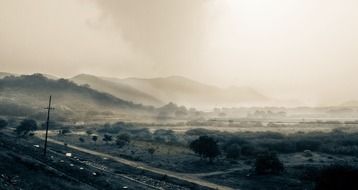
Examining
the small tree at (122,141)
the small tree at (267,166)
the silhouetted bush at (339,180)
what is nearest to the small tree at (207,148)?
the small tree at (267,166)

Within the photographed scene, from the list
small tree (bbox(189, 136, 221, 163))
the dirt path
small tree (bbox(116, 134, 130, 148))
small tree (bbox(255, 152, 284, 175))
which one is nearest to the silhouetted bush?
the dirt path

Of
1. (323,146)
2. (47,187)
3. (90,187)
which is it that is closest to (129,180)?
(90,187)

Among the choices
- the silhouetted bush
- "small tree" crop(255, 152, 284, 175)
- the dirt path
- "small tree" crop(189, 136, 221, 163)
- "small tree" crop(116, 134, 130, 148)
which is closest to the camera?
the silhouetted bush

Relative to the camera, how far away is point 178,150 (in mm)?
85062

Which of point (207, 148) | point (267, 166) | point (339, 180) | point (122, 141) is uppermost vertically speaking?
point (207, 148)

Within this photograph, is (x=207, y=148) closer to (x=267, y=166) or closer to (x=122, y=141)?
(x=267, y=166)

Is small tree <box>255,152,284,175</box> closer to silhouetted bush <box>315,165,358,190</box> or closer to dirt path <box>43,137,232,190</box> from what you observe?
dirt path <box>43,137,232,190</box>

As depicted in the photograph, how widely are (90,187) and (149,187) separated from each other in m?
7.50

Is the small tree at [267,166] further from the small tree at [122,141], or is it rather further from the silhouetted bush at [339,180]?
the small tree at [122,141]

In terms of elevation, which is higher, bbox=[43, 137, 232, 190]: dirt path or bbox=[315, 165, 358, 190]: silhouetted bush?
bbox=[315, 165, 358, 190]: silhouetted bush

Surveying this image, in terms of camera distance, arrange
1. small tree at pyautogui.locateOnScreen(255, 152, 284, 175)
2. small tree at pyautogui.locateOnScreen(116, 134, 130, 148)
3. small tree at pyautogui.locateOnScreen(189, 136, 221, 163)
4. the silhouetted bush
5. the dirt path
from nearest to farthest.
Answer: the silhouetted bush
the dirt path
small tree at pyautogui.locateOnScreen(255, 152, 284, 175)
small tree at pyautogui.locateOnScreen(189, 136, 221, 163)
small tree at pyautogui.locateOnScreen(116, 134, 130, 148)

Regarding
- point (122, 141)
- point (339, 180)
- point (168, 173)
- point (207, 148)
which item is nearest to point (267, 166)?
point (339, 180)

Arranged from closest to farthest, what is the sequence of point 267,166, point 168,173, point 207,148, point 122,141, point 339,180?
point 339,180 < point 267,166 < point 168,173 < point 207,148 < point 122,141

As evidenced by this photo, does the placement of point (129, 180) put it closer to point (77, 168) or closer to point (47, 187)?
point (77, 168)
